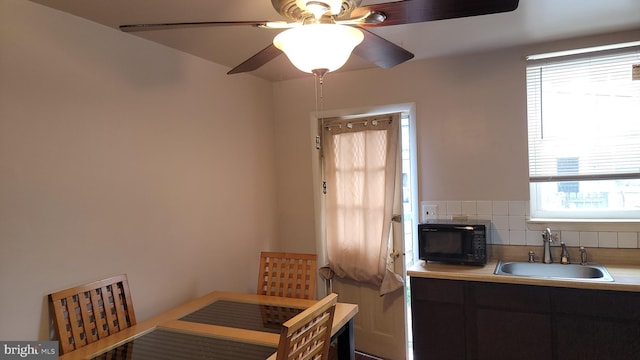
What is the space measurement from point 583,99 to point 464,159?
84 centimetres

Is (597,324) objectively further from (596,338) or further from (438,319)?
(438,319)

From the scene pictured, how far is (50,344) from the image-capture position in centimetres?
176

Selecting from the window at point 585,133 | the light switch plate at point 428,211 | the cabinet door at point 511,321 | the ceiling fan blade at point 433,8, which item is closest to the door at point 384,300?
the light switch plate at point 428,211

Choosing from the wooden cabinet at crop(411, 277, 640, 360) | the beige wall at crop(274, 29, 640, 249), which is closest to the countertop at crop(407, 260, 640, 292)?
the wooden cabinet at crop(411, 277, 640, 360)

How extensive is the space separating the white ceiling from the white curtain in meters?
0.58

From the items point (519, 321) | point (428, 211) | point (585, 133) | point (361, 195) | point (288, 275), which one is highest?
point (585, 133)

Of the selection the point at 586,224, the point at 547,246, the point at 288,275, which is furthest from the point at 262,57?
the point at 586,224

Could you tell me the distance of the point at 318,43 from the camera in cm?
128

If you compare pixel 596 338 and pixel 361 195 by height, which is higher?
pixel 361 195

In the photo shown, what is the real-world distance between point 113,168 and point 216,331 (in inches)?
40.1

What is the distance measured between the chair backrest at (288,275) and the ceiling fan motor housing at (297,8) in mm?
1569

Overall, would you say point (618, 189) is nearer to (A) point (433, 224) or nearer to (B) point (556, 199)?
(B) point (556, 199)

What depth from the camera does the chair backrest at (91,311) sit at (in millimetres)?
1793

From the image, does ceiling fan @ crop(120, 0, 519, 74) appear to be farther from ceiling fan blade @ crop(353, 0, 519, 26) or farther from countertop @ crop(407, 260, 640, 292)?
countertop @ crop(407, 260, 640, 292)
